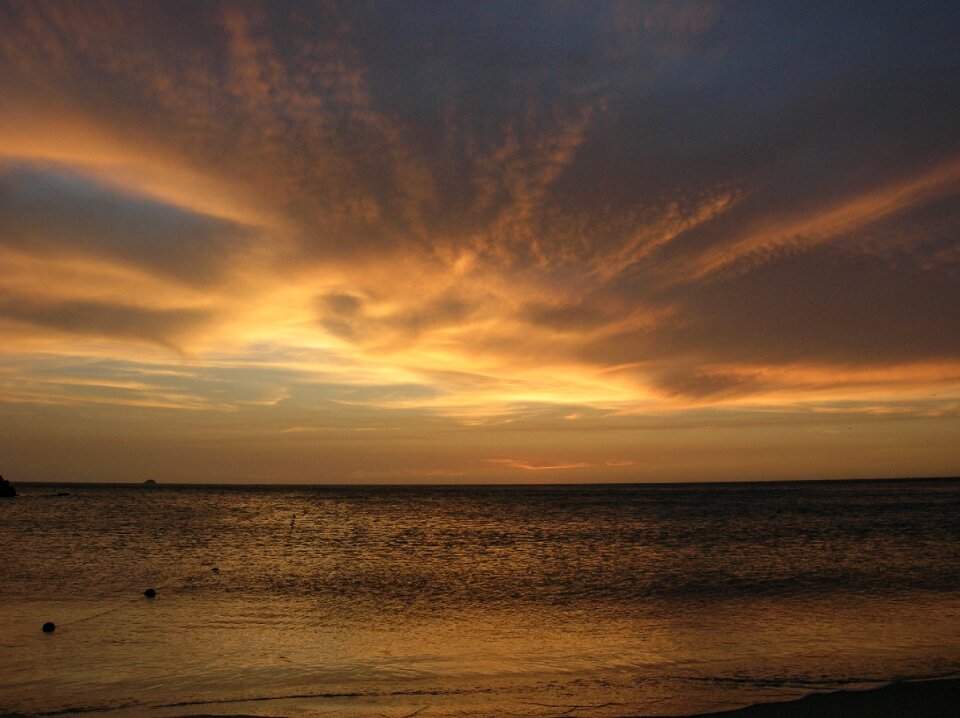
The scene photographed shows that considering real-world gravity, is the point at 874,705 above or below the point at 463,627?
above

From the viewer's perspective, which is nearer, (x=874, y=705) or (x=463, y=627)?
(x=874, y=705)

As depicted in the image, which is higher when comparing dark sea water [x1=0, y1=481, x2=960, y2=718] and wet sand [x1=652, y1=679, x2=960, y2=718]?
wet sand [x1=652, y1=679, x2=960, y2=718]

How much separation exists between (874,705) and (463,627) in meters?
11.6

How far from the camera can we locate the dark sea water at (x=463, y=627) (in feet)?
46.2

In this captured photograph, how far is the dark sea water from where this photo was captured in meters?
14.1

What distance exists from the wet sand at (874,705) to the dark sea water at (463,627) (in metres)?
0.69

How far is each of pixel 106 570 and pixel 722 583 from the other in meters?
29.5

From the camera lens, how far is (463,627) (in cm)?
2112

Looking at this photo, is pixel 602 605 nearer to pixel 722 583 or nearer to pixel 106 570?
pixel 722 583

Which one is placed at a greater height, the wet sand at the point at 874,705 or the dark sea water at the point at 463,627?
the wet sand at the point at 874,705

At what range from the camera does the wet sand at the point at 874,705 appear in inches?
482

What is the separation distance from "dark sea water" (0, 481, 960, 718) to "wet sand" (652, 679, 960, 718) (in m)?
0.69

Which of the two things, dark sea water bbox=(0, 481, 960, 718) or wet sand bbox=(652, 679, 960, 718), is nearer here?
wet sand bbox=(652, 679, 960, 718)

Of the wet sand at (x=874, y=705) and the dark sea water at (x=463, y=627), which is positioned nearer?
the wet sand at (x=874, y=705)
